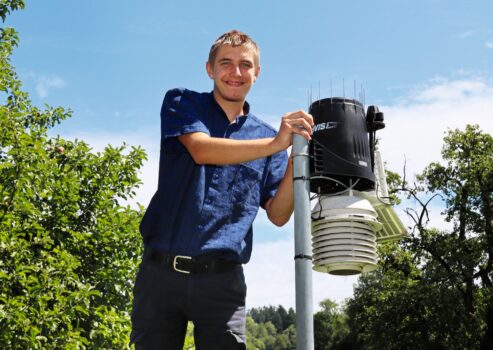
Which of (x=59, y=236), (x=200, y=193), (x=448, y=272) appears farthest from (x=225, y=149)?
(x=448, y=272)

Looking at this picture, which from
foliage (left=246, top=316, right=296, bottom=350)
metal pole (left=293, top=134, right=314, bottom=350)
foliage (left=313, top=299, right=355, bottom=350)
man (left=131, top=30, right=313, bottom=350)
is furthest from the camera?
foliage (left=246, top=316, right=296, bottom=350)

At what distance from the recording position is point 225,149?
297 centimetres

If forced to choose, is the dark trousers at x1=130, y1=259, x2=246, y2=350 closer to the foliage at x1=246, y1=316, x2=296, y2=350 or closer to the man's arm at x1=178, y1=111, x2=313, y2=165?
the man's arm at x1=178, y1=111, x2=313, y2=165

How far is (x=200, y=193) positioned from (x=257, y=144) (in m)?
0.41

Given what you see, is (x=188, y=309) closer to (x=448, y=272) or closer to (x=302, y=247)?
(x=302, y=247)

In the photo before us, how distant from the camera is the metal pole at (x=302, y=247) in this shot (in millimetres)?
2736

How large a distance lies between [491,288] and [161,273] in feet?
87.0

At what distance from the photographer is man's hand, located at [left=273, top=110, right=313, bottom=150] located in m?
2.92

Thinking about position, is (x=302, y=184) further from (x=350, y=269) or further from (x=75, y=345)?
(x=75, y=345)

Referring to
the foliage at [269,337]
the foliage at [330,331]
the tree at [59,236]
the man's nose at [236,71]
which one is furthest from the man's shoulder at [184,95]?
the foliage at [269,337]

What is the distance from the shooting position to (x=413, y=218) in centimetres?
2916

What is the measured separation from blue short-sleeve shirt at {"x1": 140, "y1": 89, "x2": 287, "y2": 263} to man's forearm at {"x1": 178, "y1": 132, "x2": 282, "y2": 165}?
86 millimetres

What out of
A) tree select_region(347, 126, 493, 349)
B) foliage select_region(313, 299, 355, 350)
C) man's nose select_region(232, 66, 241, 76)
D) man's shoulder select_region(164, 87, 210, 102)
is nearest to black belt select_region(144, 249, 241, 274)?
man's shoulder select_region(164, 87, 210, 102)

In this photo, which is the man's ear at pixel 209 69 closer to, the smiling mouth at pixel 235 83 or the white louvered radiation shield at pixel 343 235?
the smiling mouth at pixel 235 83
